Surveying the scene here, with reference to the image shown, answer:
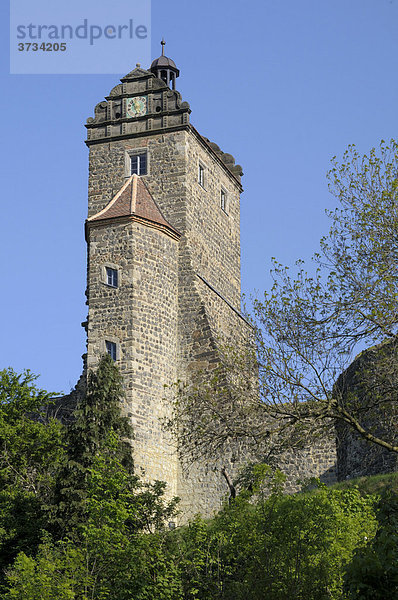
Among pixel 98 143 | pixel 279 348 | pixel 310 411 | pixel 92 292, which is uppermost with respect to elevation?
pixel 98 143

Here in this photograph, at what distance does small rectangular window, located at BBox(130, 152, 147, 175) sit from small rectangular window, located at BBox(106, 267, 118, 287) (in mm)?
5684

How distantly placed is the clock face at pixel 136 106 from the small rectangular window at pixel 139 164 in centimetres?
149

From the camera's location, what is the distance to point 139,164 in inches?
1485

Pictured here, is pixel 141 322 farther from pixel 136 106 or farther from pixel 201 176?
pixel 136 106

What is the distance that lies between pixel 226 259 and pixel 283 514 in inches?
830

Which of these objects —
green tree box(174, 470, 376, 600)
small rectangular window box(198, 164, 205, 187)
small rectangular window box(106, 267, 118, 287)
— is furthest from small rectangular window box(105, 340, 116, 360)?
green tree box(174, 470, 376, 600)

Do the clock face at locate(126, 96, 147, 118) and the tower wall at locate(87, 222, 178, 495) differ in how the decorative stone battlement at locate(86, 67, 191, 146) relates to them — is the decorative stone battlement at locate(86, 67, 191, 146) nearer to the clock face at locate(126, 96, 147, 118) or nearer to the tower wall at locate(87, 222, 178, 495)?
the clock face at locate(126, 96, 147, 118)

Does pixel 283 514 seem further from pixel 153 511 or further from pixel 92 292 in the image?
pixel 92 292

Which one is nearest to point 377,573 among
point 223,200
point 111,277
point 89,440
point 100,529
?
point 100,529

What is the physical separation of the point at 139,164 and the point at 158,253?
195 inches

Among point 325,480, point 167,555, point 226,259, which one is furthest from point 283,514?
point 226,259

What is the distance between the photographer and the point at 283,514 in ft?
65.1

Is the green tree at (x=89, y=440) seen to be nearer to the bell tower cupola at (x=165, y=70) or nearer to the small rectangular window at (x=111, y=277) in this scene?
the small rectangular window at (x=111, y=277)

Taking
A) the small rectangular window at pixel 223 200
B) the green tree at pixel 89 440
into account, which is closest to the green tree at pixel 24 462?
the green tree at pixel 89 440
